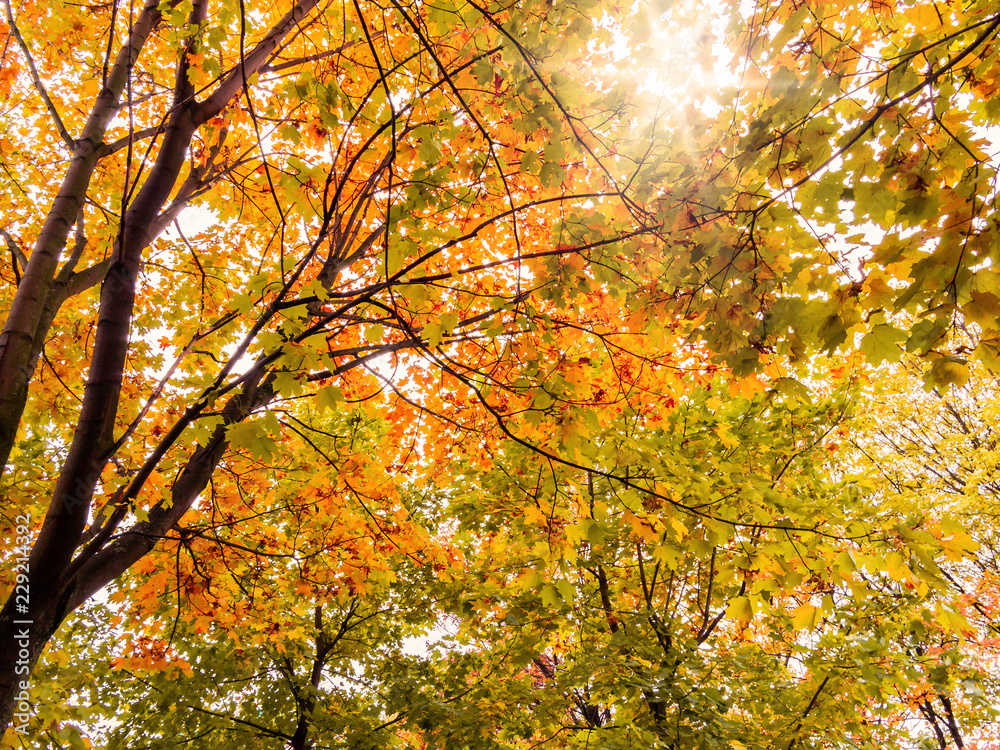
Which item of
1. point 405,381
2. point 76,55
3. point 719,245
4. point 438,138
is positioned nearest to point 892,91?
point 719,245

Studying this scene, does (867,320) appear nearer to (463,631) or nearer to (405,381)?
(405,381)

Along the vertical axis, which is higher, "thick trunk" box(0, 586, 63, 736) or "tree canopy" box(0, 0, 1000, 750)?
"tree canopy" box(0, 0, 1000, 750)

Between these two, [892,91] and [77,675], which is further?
[77,675]

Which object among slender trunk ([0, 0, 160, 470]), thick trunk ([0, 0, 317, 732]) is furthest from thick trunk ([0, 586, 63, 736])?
slender trunk ([0, 0, 160, 470])

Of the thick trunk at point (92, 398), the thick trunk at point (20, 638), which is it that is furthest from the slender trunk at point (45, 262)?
the thick trunk at point (20, 638)

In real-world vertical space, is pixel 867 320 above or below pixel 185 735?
above

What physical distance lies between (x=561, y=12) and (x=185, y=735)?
31.1 ft

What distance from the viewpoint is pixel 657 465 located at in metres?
2.18

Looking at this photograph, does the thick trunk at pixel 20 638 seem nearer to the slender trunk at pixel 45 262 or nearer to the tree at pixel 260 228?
the tree at pixel 260 228

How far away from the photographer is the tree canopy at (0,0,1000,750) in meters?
1.90

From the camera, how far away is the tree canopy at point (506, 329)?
1.90 m

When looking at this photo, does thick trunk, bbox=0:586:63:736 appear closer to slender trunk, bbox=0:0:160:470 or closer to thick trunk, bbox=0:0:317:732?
thick trunk, bbox=0:0:317:732

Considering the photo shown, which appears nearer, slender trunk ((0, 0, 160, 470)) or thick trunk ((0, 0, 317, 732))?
thick trunk ((0, 0, 317, 732))

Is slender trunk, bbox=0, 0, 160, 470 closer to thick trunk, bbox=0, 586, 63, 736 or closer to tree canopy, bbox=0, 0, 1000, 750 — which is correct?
tree canopy, bbox=0, 0, 1000, 750
